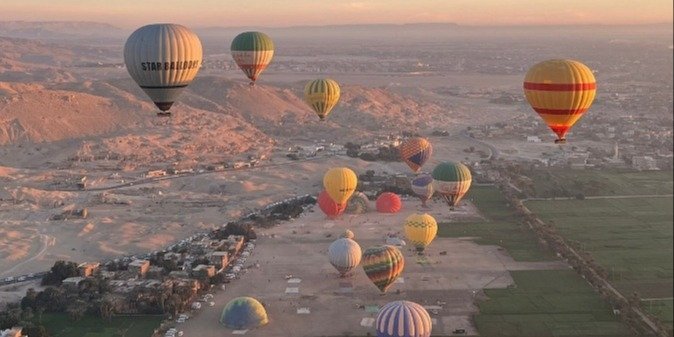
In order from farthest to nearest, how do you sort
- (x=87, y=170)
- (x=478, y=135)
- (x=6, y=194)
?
1. (x=478, y=135)
2. (x=87, y=170)
3. (x=6, y=194)

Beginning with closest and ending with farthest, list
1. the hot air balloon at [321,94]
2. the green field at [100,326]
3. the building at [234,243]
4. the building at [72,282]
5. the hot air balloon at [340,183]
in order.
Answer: the green field at [100,326], the building at [72,282], the building at [234,243], the hot air balloon at [340,183], the hot air balloon at [321,94]

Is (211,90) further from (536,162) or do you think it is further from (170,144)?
(536,162)

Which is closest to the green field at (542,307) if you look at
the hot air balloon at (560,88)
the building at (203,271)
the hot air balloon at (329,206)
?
the hot air balloon at (560,88)


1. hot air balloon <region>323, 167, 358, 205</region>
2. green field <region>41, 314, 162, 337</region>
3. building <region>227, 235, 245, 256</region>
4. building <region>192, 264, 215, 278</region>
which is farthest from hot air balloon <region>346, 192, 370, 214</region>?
green field <region>41, 314, 162, 337</region>

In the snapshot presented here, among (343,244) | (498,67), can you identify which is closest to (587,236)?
(343,244)

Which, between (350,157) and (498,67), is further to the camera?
(498,67)

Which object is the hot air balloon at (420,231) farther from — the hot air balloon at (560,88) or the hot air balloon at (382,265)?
the hot air balloon at (560,88)
